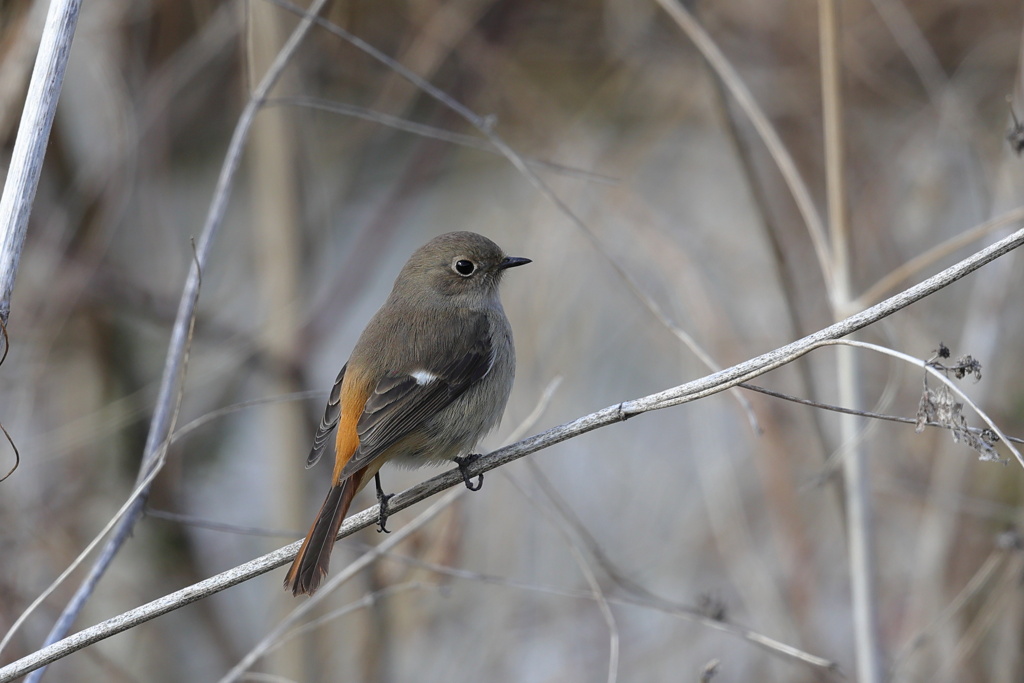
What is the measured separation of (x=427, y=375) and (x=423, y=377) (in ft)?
0.05

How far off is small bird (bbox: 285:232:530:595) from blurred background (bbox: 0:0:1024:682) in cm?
79

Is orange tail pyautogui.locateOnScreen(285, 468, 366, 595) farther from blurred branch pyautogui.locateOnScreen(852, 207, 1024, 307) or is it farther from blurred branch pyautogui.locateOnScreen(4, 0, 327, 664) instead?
blurred branch pyautogui.locateOnScreen(852, 207, 1024, 307)

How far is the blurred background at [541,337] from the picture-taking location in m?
4.01

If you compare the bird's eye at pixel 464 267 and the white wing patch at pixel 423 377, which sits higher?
the bird's eye at pixel 464 267

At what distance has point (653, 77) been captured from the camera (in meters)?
5.48

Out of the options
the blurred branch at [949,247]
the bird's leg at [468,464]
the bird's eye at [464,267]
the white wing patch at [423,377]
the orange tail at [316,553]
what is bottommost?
the orange tail at [316,553]

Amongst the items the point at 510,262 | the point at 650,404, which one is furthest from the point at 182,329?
the point at 650,404

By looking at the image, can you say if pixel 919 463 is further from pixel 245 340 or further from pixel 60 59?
pixel 60 59

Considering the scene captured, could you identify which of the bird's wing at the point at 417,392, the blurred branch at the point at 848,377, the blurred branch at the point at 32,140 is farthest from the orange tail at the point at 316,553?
the blurred branch at the point at 848,377

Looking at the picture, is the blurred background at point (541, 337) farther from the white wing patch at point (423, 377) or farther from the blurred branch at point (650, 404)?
the blurred branch at point (650, 404)

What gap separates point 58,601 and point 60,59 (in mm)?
3126

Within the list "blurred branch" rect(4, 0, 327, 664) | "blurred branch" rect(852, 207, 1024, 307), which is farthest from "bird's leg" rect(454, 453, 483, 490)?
"blurred branch" rect(852, 207, 1024, 307)

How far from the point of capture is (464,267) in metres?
3.14

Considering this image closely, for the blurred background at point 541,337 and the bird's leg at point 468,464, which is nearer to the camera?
the bird's leg at point 468,464
